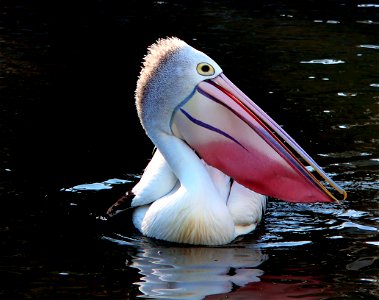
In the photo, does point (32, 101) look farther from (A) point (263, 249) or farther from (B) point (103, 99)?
(A) point (263, 249)

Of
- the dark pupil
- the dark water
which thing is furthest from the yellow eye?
the dark water

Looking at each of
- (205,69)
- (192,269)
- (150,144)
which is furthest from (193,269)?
(150,144)

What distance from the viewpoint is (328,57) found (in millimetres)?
10586

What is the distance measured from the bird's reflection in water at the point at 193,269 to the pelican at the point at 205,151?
0.39 ft

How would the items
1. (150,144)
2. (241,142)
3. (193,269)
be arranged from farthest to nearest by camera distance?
(150,144), (241,142), (193,269)

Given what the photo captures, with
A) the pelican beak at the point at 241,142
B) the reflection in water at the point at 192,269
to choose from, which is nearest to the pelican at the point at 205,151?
the pelican beak at the point at 241,142

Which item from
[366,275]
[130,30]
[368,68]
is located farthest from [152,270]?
[130,30]

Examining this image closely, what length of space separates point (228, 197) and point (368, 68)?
4560 mm

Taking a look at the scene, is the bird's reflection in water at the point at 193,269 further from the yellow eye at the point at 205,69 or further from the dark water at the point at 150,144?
the yellow eye at the point at 205,69

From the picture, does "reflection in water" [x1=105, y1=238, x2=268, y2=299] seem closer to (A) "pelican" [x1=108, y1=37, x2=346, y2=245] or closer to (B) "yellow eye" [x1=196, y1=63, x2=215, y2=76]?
(A) "pelican" [x1=108, y1=37, x2=346, y2=245]

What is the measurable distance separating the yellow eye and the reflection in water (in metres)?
1.00

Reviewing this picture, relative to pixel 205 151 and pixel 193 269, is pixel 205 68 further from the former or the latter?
pixel 193 269

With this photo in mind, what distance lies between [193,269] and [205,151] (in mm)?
900

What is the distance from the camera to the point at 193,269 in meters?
5.19
